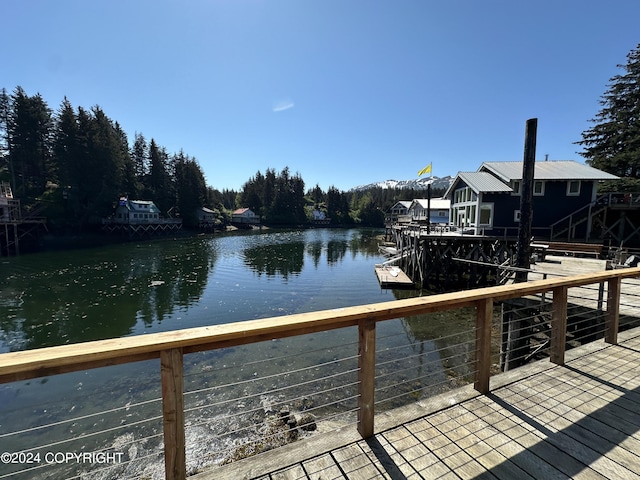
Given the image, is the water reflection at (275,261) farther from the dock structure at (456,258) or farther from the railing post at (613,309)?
the railing post at (613,309)

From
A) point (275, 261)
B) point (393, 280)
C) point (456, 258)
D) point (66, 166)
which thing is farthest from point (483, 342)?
point (66, 166)

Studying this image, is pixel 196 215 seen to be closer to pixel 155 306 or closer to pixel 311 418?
pixel 155 306

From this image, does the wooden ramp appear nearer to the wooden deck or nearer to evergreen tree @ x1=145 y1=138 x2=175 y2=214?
the wooden deck

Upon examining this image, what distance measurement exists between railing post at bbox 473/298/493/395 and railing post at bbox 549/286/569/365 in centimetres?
113

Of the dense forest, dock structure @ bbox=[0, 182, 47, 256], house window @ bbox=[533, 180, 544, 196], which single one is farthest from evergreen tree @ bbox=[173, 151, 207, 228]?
house window @ bbox=[533, 180, 544, 196]

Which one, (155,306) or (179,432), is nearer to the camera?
(179,432)

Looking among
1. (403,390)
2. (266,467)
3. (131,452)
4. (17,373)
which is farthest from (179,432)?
(403,390)

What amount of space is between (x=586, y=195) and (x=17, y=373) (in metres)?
26.9

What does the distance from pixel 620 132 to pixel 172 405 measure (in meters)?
40.5

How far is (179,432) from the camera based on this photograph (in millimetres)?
1785

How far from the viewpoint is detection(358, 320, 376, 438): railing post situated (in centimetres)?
229

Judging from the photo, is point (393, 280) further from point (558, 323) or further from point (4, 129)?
point (4, 129)

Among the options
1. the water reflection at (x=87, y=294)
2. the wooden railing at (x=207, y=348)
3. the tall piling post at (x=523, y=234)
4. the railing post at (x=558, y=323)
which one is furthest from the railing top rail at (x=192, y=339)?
the water reflection at (x=87, y=294)

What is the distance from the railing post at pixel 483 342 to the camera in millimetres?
2859
